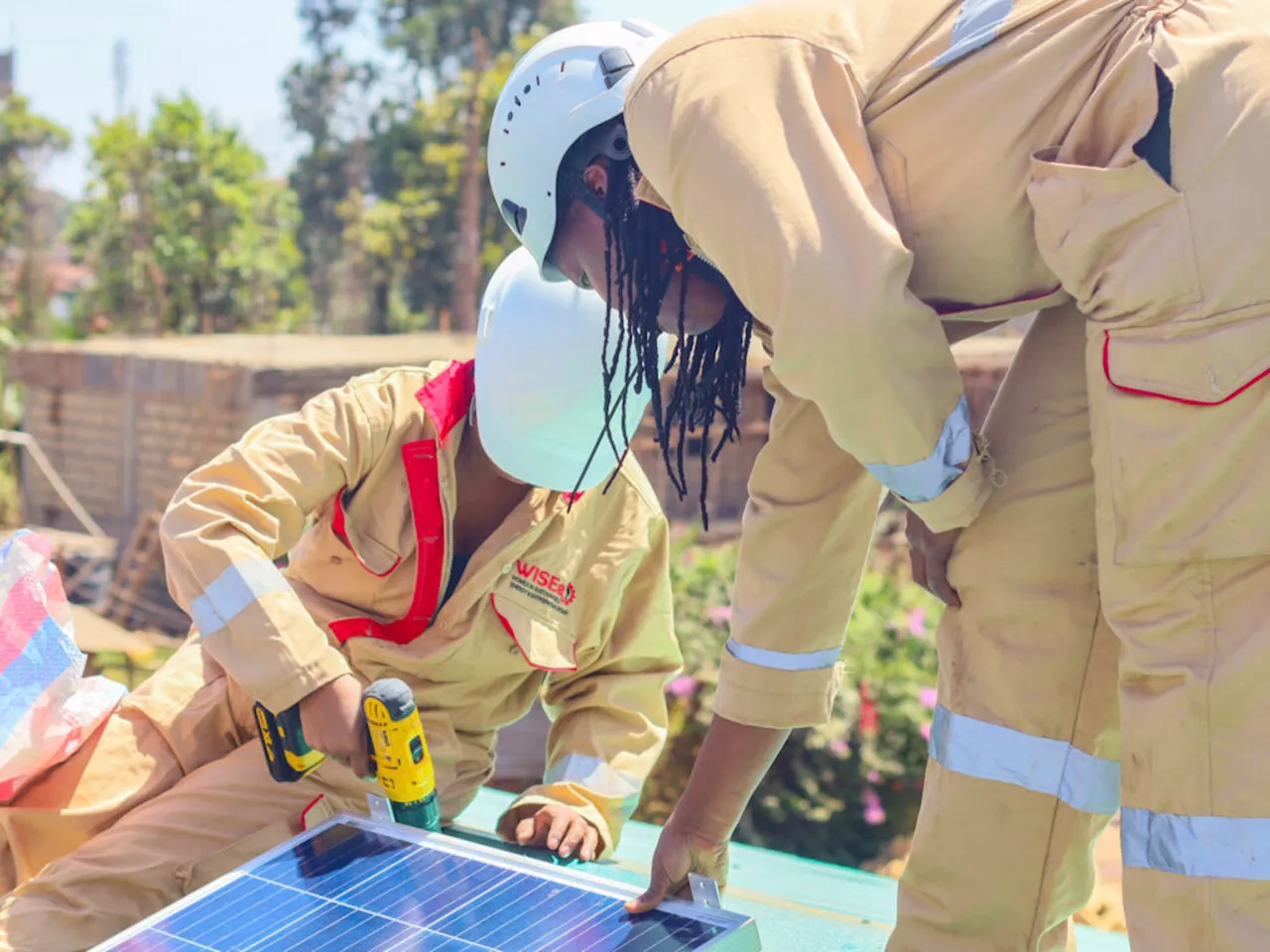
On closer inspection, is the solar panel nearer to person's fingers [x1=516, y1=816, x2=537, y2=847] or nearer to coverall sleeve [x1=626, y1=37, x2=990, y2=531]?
person's fingers [x1=516, y1=816, x2=537, y2=847]

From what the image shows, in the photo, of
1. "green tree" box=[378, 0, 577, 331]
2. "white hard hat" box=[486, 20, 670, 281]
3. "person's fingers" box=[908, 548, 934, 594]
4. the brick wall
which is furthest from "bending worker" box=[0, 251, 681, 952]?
"green tree" box=[378, 0, 577, 331]

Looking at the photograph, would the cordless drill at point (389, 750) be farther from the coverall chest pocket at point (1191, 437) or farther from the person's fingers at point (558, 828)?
the coverall chest pocket at point (1191, 437)

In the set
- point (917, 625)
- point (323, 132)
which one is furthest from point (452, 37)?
point (917, 625)

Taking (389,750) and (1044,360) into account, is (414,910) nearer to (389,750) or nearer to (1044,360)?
(389,750)

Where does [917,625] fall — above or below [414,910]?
below

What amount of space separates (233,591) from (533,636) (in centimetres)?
74

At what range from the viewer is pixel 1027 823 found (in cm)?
201

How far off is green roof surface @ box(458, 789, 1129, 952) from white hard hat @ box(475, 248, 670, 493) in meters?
0.95

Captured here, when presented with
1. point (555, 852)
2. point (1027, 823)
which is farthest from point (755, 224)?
point (555, 852)

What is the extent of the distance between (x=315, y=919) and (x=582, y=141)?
1.59 m

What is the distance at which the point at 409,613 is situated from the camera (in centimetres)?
344

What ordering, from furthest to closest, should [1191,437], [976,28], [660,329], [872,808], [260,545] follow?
[872,808] → [260,545] → [660,329] → [976,28] → [1191,437]

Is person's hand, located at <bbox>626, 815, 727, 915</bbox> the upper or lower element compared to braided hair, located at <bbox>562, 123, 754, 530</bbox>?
lower

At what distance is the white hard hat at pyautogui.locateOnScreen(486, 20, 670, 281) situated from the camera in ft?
9.51
